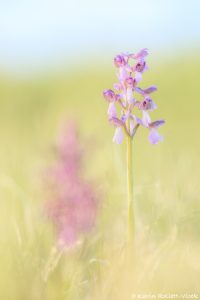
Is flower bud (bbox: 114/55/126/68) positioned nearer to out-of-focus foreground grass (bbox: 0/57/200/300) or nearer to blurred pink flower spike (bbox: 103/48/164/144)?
blurred pink flower spike (bbox: 103/48/164/144)

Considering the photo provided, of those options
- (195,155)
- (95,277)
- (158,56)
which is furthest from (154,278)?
(158,56)

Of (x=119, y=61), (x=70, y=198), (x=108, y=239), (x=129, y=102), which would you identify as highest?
(x=119, y=61)

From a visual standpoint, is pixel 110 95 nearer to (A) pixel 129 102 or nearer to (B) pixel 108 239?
(A) pixel 129 102

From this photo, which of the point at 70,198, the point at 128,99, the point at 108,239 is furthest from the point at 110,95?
the point at 108,239

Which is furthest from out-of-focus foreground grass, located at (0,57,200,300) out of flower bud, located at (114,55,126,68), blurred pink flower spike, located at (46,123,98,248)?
flower bud, located at (114,55,126,68)

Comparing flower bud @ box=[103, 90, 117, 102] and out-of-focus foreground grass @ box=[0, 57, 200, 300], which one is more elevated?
flower bud @ box=[103, 90, 117, 102]

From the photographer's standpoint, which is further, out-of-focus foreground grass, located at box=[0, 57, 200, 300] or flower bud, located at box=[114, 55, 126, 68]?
flower bud, located at box=[114, 55, 126, 68]
